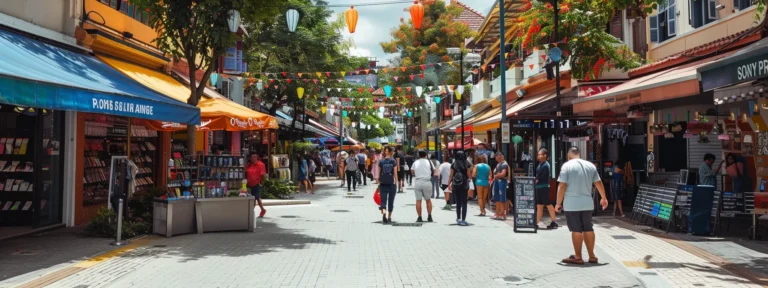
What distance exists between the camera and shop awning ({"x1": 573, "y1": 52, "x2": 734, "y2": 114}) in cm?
1237

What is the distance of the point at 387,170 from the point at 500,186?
3.09m

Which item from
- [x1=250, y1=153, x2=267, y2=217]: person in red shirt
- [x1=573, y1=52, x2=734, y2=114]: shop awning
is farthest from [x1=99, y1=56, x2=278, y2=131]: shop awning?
[x1=573, y1=52, x2=734, y2=114]: shop awning

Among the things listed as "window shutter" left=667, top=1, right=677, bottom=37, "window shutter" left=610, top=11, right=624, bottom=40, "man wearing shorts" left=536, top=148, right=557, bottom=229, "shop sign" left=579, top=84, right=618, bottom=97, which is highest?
"window shutter" left=610, top=11, right=624, bottom=40

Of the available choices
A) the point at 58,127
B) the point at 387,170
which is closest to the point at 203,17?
the point at 58,127

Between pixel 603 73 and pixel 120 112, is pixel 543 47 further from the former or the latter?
pixel 120 112

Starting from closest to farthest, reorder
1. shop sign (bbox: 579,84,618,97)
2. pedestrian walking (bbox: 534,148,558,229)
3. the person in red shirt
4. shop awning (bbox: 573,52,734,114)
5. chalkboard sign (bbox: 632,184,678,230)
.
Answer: shop awning (bbox: 573,52,734,114) < chalkboard sign (bbox: 632,184,678,230) < pedestrian walking (bbox: 534,148,558,229) < the person in red shirt < shop sign (bbox: 579,84,618,97)

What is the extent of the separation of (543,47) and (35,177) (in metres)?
13.0

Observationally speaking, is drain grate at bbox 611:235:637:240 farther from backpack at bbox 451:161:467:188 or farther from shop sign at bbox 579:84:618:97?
shop sign at bbox 579:84:618:97

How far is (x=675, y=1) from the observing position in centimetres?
1814

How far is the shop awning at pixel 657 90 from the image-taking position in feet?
40.6

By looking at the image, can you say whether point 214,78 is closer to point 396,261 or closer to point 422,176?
point 422,176

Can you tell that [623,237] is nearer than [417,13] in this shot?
Yes

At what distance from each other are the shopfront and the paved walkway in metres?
2.36

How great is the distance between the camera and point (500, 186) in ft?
53.0
